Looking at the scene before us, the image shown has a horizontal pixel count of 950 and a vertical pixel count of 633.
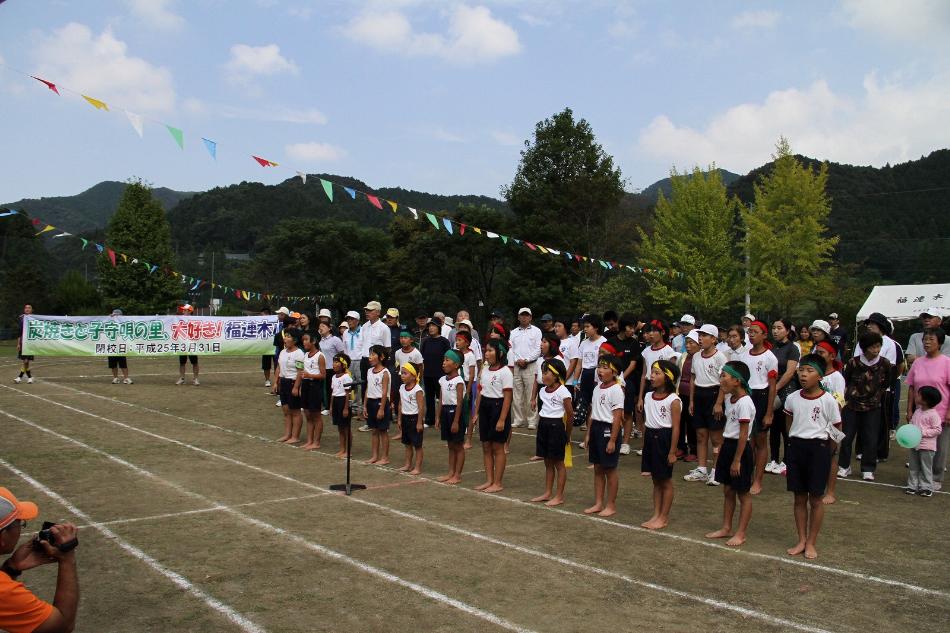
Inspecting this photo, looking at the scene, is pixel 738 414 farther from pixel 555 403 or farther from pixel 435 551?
pixel 435 551

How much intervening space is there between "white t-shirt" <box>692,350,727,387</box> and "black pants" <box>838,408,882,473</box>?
1.95 metres

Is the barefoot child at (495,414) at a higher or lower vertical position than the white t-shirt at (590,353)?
lower

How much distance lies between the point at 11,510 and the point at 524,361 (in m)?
10.2

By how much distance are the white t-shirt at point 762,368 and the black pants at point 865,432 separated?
1.58 metres

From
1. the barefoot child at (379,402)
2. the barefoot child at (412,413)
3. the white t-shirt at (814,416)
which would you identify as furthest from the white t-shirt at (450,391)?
the white t-shirt at (814,416)

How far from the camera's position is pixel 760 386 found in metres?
9.40

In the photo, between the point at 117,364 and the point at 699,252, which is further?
the point at 699,252

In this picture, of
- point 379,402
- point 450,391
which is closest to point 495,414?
point 450,391

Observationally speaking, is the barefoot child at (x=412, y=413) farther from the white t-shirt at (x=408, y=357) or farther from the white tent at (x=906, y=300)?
the white tent at (x=906, y=300)

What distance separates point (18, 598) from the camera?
3.20 meters

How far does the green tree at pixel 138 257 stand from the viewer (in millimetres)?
46812

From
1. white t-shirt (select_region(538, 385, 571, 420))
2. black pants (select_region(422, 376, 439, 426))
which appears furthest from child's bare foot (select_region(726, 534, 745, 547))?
black pants (select_region(422, 376, 439, 426))

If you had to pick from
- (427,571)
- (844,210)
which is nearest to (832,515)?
(427,571)

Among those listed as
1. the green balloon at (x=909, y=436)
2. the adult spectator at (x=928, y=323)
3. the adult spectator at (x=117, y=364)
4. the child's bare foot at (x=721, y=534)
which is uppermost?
the adult spectator at (x=928, y=323)
